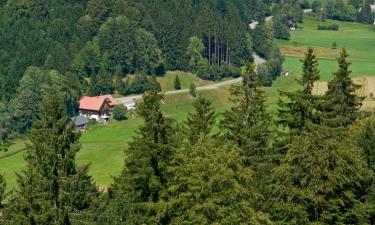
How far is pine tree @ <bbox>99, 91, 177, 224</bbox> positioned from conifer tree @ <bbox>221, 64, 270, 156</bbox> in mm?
5901

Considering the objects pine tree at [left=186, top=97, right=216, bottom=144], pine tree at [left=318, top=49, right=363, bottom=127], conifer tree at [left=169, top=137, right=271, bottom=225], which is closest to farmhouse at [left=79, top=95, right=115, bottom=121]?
pine tree at [left=318, top=49, right=363, bottom=127]

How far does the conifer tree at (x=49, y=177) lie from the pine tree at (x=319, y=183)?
1287cm

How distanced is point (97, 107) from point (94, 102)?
3433 mm

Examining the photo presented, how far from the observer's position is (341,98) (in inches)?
1860

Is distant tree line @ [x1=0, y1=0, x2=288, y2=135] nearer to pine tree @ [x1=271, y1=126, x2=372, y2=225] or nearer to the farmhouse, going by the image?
the farmhouse

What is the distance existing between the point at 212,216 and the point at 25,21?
516 ft

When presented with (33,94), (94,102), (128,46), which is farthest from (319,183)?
(128,46)

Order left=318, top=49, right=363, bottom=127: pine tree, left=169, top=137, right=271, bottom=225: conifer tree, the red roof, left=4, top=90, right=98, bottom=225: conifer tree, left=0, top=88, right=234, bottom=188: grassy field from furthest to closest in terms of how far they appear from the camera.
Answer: the red roof
left=0, top=88, right=234, bottom=188: grassy field
left=318, top=49, right=363, bottom=127: pine tree
left=4, top=90, right=98, bottom=225: conifer tree
left=169, top=137, right=271, bottom=225: conifer tree

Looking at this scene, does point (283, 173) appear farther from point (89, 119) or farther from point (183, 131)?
point (89, 119)

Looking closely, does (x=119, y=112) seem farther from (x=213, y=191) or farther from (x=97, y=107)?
(x=213, y=191)

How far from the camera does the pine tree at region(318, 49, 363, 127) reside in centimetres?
4438

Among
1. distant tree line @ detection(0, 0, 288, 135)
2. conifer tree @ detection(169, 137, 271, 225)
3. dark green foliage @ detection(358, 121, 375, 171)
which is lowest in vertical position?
distant tree line @ detection(0, 0, 288, 135)

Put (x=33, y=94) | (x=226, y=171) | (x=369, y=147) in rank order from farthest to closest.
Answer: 1. (x=33, y=94)
2. (x=369, y=147)
3. (x=226, y=171)

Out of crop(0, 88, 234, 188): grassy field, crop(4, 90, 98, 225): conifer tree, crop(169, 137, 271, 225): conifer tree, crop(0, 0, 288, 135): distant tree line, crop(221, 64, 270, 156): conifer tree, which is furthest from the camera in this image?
crop(0, 0, 288, 135): distant tree line
